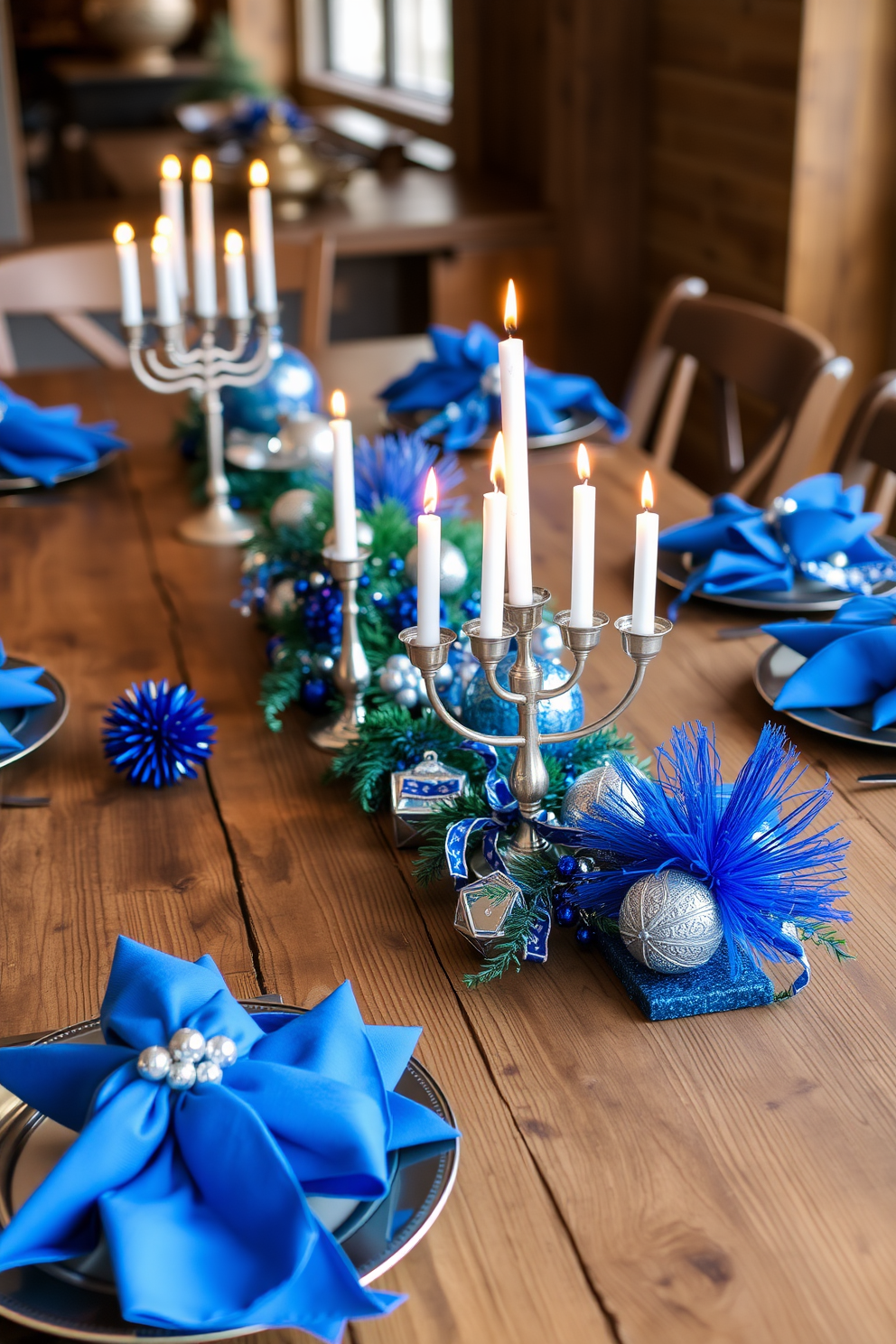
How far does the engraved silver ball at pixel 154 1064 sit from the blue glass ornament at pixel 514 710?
36 cm

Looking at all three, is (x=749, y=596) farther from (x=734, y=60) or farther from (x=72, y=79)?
(x=72, y=79)

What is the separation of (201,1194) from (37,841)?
0.40 meters

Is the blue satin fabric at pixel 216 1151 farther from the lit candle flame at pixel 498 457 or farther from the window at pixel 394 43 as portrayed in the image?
the window at pixel 394 43

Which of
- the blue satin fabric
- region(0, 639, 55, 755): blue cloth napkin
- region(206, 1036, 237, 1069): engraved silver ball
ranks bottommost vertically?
region(0, 639, 55, 755): blue cloth napkin

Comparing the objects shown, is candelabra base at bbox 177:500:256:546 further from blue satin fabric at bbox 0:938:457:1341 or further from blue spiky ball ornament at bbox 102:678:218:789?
blue satin fabric at bbox 0:938:457:1341

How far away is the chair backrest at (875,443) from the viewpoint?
56.5 inches

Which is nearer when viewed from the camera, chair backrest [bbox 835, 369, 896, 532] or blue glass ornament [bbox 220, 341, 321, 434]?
chair backrest [bbox 835, 369, 896, 532]

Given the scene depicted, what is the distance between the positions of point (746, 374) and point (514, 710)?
992 millimetres

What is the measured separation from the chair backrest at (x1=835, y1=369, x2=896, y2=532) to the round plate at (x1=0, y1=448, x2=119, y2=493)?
0.85 m

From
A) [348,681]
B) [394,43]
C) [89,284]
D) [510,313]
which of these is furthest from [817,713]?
[394,43]

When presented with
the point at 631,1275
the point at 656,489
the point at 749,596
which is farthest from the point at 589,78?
the point at 631,1275

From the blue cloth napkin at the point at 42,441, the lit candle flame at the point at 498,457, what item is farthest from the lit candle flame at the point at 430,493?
the blue cloth napkin at the point at 42,441

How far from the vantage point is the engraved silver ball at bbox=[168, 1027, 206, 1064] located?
1.97ft

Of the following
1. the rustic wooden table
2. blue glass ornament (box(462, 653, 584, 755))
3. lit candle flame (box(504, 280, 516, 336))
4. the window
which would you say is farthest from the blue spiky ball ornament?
the window
